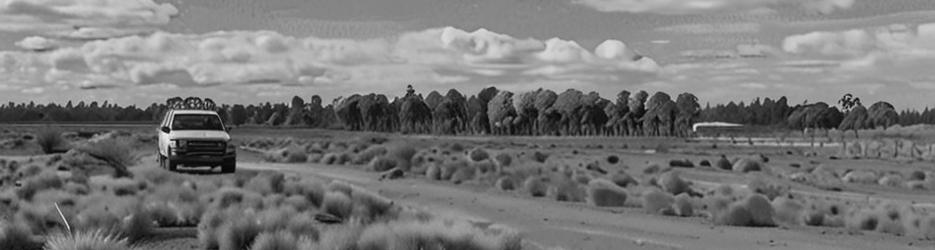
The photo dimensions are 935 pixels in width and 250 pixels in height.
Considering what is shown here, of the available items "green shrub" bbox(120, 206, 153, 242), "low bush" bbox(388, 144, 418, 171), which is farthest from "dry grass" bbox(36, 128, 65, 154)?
"green shrub" bbox(120, 206, 153, 242)

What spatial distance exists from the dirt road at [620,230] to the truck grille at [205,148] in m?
6.64

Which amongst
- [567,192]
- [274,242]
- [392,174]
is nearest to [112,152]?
[392,174]

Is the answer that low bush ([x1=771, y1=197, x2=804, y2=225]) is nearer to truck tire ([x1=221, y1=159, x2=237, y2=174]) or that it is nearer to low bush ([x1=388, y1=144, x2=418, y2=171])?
truck tire ([x1=221, y1=159, x2=237, y2=174])

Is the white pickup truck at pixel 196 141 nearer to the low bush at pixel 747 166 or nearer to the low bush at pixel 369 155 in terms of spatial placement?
the low bush at pixel 369 155

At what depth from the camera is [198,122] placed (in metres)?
36.5

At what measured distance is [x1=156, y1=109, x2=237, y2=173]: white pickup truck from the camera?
35.1m

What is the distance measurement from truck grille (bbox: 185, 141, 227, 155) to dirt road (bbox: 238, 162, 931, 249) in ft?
21.8

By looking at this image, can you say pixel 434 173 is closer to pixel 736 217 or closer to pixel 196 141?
pixel 196 141

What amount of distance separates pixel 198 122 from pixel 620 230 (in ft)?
58.8

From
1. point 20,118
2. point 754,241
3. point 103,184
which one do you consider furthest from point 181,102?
point 20,118

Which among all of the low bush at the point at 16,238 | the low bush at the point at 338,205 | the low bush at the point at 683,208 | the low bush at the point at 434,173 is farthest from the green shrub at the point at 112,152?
the low bush at the point at 16,238

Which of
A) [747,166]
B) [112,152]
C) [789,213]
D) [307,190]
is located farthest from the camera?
[747,166]

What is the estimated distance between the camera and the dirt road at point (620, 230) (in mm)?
20688

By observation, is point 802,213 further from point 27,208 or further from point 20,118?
point 20,118
